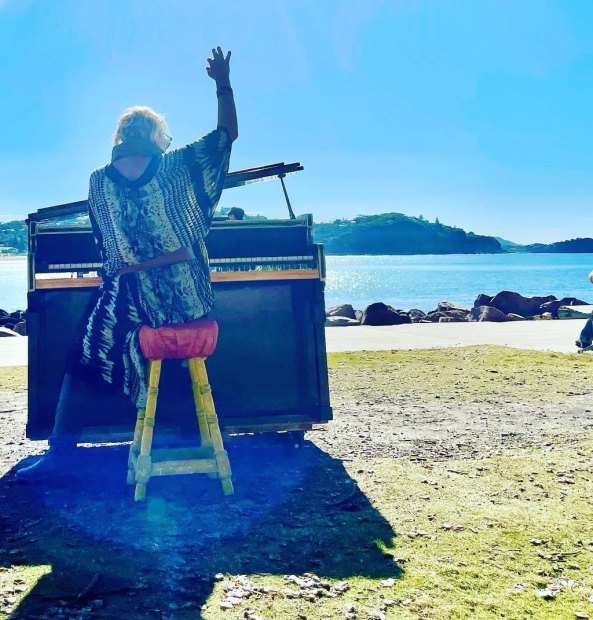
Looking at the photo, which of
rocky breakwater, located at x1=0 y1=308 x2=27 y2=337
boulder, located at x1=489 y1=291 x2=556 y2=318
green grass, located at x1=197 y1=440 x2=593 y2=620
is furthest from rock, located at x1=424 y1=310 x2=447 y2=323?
green grass, located at x1=197 y1=440 x2=593 y2=620

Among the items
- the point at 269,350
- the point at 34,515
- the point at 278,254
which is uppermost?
the point at 278,254

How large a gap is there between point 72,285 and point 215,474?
1455mm

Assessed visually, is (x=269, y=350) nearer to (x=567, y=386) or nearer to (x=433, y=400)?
(x=433, y=400)

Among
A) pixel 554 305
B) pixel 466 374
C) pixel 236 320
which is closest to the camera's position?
pixel 236 320

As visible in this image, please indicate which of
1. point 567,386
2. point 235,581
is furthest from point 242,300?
point 567,386

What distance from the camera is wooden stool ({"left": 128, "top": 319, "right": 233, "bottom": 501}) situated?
3561mm

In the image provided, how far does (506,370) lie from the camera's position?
7988 millimetres

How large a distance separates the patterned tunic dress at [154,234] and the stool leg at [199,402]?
0.24 meters

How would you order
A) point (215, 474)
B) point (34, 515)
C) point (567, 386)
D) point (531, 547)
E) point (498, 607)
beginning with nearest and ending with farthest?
point (498, 607)
point (531, 547)
point (34, 515)
point (215, 474)
point (567, 386)

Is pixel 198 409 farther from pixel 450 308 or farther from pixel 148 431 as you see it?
pixel 450 308

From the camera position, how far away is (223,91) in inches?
141

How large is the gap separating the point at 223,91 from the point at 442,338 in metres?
8.87

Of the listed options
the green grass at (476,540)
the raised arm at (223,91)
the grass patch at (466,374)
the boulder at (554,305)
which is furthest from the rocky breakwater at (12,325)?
the boulder at (554,305)

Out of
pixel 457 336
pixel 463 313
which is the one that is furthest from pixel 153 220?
pixel 463 313
